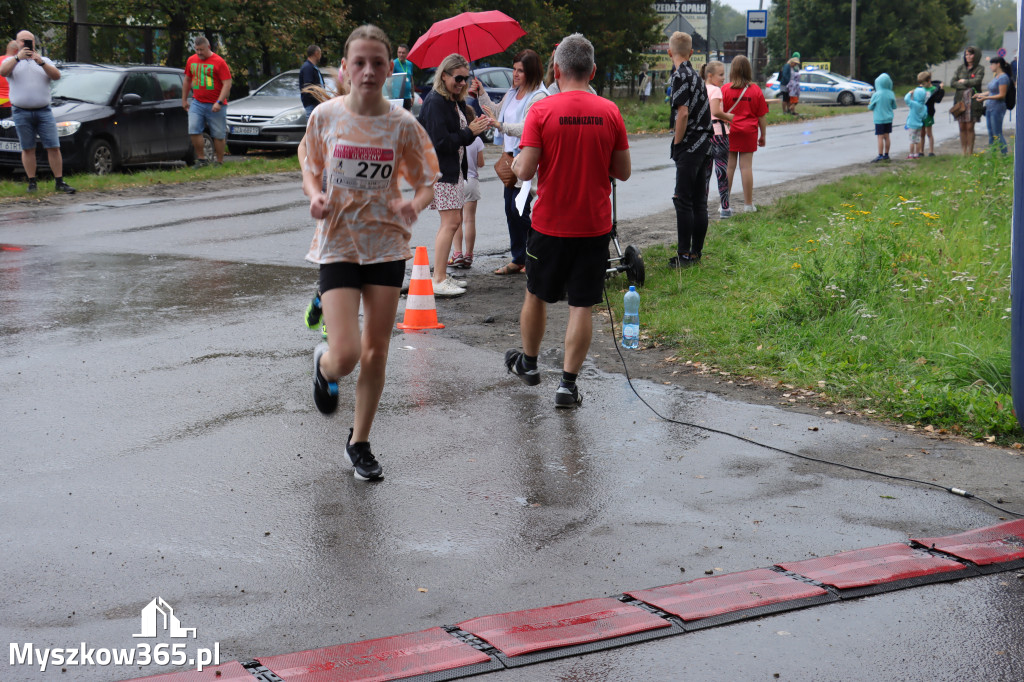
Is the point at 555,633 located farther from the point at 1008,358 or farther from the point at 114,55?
the point at 114,55

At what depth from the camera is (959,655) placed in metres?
3.50

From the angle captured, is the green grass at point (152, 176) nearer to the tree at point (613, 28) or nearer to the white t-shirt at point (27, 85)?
the white t-shirt at point (27, 85)

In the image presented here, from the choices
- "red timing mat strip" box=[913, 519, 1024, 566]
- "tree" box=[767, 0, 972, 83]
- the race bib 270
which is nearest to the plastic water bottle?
the race bib 270

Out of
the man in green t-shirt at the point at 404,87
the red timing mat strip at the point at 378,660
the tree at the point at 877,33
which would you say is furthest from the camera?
the tree at the point at 877,33

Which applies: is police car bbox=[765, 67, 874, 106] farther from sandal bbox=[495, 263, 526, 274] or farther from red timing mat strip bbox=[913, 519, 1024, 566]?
red timing mat strip bbox=[913, 519, 1024, 566]

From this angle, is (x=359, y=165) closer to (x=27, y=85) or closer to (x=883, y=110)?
(x=27, y=85)

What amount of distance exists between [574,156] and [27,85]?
11.5 meters

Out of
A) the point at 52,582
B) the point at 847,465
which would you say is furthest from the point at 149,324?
the point at 847,465

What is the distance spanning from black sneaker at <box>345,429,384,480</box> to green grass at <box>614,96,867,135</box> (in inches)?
922

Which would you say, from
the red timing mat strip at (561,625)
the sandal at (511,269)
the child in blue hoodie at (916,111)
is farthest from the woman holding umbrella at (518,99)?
the child in blue hoodie at (916,111)

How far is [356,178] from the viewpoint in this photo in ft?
15.9

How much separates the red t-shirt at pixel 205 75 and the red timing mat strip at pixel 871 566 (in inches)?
634

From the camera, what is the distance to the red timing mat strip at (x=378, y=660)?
3371 millimetres

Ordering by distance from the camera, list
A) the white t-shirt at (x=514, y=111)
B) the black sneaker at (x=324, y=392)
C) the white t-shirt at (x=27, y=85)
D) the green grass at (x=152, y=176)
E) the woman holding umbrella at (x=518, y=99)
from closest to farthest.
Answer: the black sneaker at (x=324, y=392)
the woman holding umbrella at (x=518, y=99)
the white t-shirt at (x=514, y=111)
the white t-shirt at (x=27, y=85)
the green grass at (x=152, y=176)
